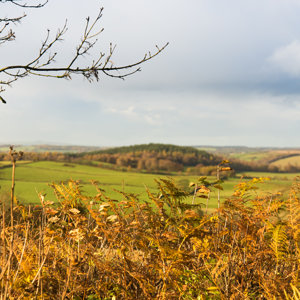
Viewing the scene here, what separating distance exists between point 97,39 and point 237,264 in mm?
4018

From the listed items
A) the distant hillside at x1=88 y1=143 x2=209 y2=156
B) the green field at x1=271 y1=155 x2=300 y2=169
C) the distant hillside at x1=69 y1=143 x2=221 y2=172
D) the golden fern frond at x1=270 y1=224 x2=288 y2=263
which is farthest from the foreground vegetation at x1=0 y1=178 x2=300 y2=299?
the green field at x1=271 y1=155 x2=300 y2=169

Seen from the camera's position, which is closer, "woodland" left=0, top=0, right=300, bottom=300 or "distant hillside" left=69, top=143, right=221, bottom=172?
"woodland" left=0, top=0, right=300, bottom=300

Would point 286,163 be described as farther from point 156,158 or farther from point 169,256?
point 169,256

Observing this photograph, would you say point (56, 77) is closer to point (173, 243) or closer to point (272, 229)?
point (173, 243)

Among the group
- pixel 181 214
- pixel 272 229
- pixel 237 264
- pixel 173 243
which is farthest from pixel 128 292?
pixel 272 229

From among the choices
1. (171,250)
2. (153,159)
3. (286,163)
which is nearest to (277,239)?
(171,250)

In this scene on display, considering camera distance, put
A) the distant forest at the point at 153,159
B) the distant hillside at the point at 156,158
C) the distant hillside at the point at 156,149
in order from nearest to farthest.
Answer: the distant forest at the point at 153,159 < the distant hillside at the point at 156,158 < the distant hillside at the point at 156,149

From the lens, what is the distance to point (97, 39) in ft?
14.1

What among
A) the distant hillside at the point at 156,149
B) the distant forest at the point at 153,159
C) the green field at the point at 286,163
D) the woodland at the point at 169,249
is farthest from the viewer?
the green field at the point at 286,163

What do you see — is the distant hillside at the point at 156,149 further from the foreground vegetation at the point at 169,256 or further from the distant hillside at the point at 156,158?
the foreground vegetation at the point at 169,256

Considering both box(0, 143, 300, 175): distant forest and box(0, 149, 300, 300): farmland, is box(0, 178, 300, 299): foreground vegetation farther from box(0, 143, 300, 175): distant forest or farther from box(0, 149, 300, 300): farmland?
box(0, 143, 300, 175): distant forest

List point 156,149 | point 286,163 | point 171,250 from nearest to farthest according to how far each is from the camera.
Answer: point 171,250 → point 156,149 → point 286,163

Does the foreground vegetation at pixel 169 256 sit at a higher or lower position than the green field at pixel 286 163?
higher

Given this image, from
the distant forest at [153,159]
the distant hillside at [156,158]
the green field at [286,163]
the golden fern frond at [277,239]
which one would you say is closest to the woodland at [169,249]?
the golden fern frond at [277,239]
